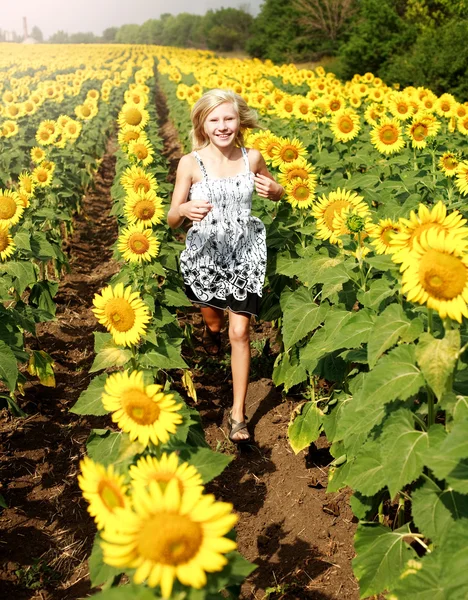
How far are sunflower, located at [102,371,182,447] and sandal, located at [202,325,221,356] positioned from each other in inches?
110

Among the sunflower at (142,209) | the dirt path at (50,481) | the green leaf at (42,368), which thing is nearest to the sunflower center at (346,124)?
the sunflower at (142,209)

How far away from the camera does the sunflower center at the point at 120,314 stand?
2957mm

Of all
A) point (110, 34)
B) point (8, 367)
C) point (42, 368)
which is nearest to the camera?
point (8, 367)

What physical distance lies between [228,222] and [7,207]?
197 centimetres

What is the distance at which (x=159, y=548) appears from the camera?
4.59ft

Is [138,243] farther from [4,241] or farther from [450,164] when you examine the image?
[450,164]

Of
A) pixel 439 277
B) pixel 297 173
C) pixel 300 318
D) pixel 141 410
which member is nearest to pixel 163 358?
pixel 300 318

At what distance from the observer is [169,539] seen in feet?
4.61

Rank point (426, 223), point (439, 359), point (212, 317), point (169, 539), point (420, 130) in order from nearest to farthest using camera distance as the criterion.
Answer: point (169, 539), point (439, 359), point (426, 223), point (212, 317), point (420, 130)

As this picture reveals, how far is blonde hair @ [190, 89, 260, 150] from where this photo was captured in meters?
3.94

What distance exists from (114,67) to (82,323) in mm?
25771

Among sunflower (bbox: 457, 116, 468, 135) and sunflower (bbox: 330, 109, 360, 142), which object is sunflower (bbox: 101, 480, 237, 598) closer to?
sunflower (bbox: 330, 109, 360, 142)

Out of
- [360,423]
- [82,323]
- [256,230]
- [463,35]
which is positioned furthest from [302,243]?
[463,35]

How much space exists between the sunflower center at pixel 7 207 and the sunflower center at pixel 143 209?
1.09 metres
